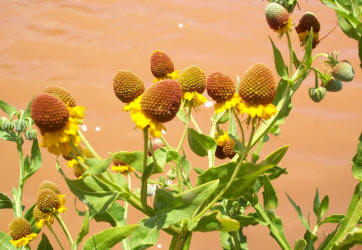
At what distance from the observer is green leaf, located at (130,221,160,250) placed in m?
0.63

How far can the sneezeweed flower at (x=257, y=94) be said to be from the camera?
61 cm

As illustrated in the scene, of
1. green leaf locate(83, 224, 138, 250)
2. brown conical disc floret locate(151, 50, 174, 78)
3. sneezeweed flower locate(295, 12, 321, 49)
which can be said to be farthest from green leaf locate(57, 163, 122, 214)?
sneezeweed flower locate(295, 12, 321, 49)

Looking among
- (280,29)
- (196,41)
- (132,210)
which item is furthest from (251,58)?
(280,29)

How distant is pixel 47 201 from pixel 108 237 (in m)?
0.16

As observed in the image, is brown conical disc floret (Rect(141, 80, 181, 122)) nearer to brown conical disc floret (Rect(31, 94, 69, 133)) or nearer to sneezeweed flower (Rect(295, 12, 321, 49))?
brown conical disc floret (Rect(31, 94, 69, 133))

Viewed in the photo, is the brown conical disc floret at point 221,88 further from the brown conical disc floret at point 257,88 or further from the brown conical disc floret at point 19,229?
the brown conical disc floret at point 19,229

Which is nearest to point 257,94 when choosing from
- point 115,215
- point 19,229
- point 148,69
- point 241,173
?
point 241,173

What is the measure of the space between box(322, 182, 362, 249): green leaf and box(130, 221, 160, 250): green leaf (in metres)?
0.30

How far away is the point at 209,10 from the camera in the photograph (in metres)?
2.53

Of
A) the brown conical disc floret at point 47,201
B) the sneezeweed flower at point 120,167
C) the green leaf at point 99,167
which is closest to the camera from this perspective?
the green leaf at point 99,167

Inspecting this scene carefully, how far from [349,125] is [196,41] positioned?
937 millimetres

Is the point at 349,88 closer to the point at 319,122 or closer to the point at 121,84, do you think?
the point at 319,122

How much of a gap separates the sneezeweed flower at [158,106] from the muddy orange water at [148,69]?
93 centimetres

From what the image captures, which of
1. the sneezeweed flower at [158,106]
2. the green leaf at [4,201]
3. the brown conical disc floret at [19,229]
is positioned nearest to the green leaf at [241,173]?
the sneezeweed flower at [158,106]
